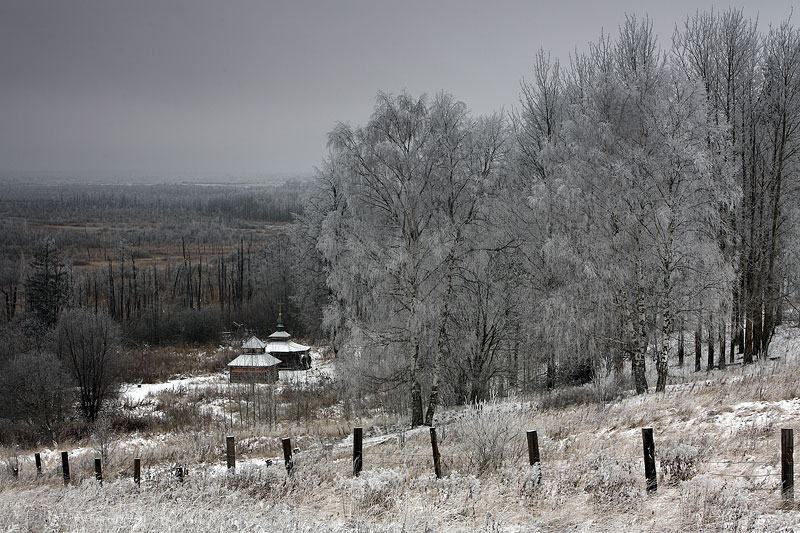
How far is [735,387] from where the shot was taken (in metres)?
11.1

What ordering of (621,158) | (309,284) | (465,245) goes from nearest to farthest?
(621,158) < (465,245) < (309,284)

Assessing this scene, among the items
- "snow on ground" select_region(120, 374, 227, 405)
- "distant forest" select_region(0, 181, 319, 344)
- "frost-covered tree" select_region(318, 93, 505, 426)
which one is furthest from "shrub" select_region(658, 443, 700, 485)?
"distant forest" select_region(0, 181, 319, 344)

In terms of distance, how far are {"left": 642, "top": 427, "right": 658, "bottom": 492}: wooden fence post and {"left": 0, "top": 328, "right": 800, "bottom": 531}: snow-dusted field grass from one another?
0.16 metres

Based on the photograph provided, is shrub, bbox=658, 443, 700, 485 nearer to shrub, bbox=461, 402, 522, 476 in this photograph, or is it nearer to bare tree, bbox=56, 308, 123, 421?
shrub, bbox=461, 402, 522, 476

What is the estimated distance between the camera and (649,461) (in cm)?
679

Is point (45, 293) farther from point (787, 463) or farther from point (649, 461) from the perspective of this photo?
point (787, 463)

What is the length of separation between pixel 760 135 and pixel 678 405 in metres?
11.8

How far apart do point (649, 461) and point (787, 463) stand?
4.53 feet

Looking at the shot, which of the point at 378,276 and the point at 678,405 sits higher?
the point at 378,276

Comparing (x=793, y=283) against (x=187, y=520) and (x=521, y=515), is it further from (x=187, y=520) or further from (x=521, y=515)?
(x=187, y=520)

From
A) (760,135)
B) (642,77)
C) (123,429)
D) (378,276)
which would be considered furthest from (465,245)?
(123,429)

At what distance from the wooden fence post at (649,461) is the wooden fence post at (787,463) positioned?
1265 mm

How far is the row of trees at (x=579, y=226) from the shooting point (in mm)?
13992

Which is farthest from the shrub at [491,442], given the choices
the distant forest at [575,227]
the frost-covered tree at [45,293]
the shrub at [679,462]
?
the frost-covered tree at [45,293]
